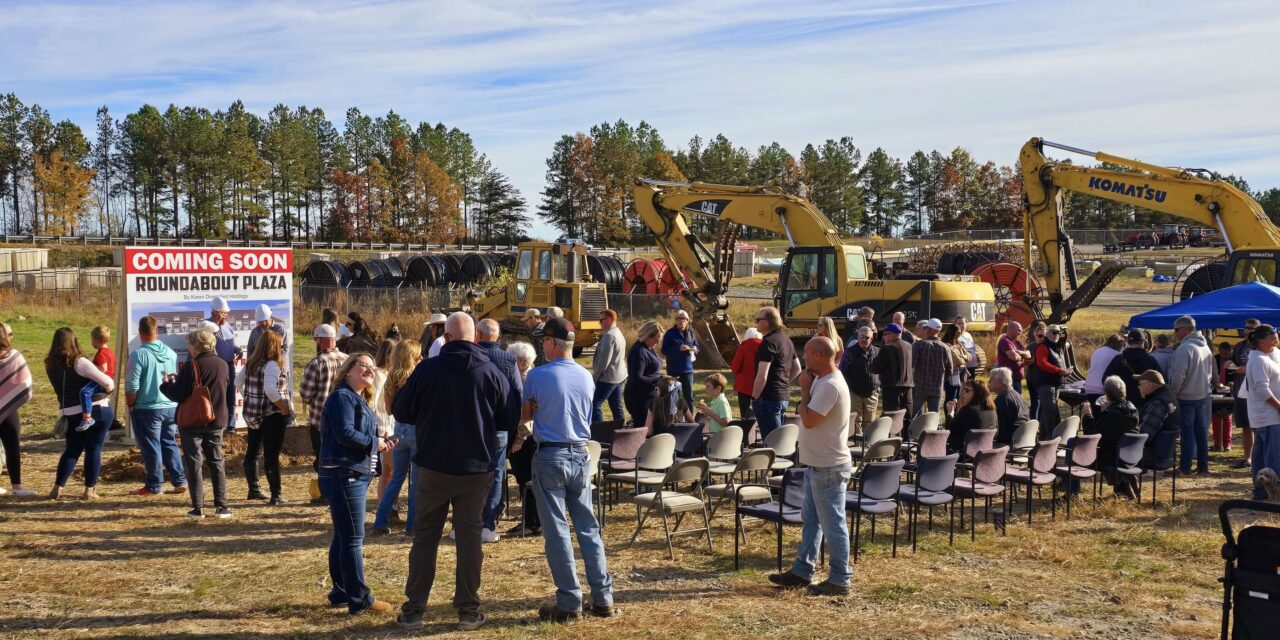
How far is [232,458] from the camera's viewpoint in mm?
11500

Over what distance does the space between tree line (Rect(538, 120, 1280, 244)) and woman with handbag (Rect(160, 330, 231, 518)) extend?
73553mm

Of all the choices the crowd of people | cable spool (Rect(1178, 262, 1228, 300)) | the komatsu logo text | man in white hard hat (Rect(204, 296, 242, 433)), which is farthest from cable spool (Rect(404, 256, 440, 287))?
man in white hard hat (Rect(204, 296, 242, 433))

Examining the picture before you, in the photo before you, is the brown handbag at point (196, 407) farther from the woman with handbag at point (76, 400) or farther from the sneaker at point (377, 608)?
the sneaker at point (377, 608)

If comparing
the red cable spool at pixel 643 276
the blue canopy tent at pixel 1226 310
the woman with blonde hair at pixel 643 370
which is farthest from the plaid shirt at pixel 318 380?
the red cable spool at pixel 643 276

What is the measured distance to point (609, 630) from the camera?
20.6 ft

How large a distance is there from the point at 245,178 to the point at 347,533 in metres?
74.8

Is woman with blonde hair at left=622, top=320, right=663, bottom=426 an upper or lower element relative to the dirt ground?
upper

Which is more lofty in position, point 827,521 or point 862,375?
point 862,375

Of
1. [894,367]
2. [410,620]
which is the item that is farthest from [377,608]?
[894,367]

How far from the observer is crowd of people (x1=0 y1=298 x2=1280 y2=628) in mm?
6113

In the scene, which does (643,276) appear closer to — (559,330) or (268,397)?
(268,397)

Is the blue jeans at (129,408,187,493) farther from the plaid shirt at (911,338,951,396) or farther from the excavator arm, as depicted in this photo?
the excavator arm

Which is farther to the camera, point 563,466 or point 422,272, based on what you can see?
point 422,272

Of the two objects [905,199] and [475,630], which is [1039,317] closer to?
[475,630]
